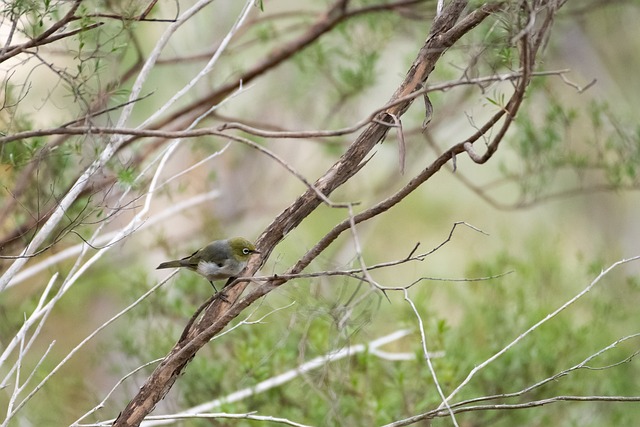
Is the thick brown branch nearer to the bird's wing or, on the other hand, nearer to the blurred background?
the blurred background

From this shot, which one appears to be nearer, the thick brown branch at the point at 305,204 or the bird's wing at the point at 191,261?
the thick brown branch at the point at 305,204

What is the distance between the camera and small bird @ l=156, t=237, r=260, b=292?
2.39 m

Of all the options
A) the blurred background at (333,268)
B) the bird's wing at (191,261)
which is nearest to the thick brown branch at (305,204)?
the blurred background at (333,268)

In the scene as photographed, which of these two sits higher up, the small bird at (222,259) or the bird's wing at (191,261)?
the bird's wing at (191,261)

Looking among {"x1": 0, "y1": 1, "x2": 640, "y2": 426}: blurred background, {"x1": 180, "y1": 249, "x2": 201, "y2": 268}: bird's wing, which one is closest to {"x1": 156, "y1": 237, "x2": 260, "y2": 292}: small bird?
{"x1": 180, "y1": 249, "x2": 201, "y2": 268}: bird's wing

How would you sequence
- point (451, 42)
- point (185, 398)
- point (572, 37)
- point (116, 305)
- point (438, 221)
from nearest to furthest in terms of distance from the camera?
point (451, 42)
point (185, 398)
point (572, 37)
point (116, 305)
point (438, 221)

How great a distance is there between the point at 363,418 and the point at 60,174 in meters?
1.67

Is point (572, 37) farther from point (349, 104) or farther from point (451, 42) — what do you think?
point (451, 42)


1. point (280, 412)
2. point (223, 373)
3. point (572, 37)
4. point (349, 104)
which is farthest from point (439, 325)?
point (572, 37)

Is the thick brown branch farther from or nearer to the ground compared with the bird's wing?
nearer to the ground

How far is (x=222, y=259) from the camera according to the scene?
252 centimetres

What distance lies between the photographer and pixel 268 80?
8352mm

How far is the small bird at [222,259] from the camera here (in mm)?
2389

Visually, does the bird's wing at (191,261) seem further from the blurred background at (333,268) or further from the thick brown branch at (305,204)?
the thick brown branch at (305,204)
